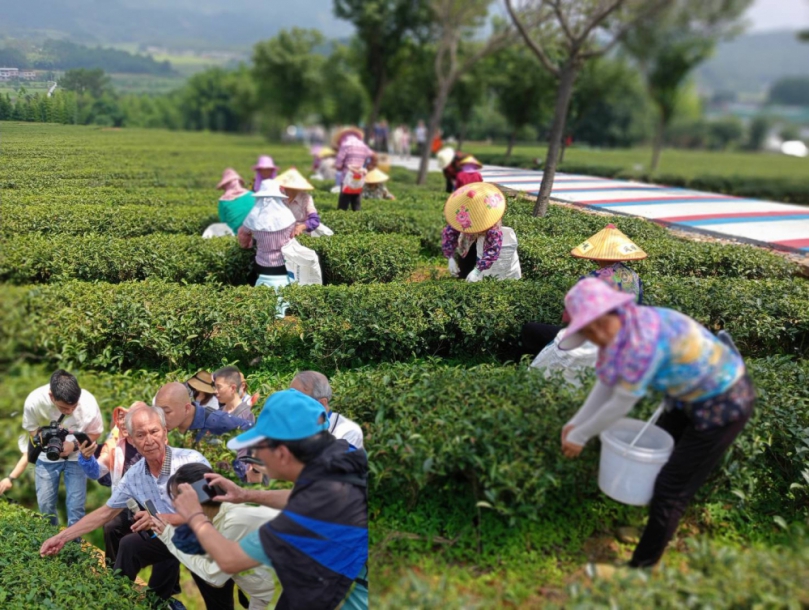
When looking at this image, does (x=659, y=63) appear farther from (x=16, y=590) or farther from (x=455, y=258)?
(x=16, y=590)

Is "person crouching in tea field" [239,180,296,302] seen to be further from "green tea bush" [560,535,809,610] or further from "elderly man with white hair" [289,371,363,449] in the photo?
"green tea bush" [560,535,809,610]

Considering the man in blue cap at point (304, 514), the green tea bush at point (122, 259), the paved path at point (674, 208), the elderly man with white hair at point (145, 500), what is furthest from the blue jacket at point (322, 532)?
the paved path at point (674, 208)

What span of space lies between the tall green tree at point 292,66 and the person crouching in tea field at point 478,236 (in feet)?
105

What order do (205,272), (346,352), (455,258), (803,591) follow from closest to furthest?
1. (803,591)
2. (346,352)
3. (455,258)
4. (205,272)

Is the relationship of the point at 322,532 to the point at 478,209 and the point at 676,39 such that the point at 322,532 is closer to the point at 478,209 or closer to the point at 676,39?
the point at 478,209

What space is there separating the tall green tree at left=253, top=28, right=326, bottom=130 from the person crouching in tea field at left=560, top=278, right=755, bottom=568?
35022mm

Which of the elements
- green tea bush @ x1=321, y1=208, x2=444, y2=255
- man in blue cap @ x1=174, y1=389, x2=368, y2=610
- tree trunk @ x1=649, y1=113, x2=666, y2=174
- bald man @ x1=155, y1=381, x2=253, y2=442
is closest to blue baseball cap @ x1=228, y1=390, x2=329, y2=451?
man in blue cap @ x1=174, y1=389, x2=368, y2=610

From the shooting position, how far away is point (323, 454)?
263 cm

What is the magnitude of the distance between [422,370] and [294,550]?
5.78ft

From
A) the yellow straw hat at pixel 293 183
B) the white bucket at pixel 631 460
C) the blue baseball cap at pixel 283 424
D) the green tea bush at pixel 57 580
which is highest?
the yellow straw hat at pixel 293 183

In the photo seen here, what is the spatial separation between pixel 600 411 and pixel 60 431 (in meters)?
3.52

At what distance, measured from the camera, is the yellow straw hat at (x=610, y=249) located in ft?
13.6

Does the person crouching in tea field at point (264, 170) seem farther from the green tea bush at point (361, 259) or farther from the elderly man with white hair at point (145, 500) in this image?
the elderly man with white hair at point (145, 500)

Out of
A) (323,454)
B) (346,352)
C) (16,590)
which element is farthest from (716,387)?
(16,590)
